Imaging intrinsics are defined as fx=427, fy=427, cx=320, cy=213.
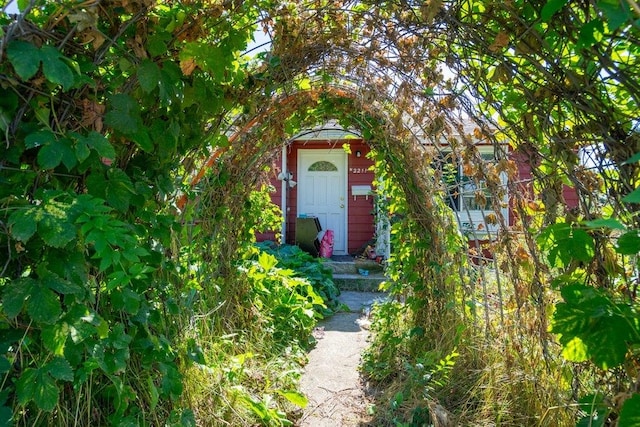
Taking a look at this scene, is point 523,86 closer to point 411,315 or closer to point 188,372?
point 188,372

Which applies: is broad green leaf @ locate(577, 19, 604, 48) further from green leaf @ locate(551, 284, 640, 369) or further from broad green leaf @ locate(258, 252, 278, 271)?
broad green leaf @ locate(258, 252, 278, 271)

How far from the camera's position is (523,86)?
1.58 meters

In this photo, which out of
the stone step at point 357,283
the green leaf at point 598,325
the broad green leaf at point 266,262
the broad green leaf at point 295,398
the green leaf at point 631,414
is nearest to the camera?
the green leaf at point 631,414

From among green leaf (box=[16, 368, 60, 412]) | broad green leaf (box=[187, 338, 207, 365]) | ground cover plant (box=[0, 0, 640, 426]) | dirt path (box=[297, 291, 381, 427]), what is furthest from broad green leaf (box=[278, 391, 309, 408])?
green leaf (box=[16, 368, 60, 412])

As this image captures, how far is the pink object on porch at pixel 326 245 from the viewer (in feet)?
26.8

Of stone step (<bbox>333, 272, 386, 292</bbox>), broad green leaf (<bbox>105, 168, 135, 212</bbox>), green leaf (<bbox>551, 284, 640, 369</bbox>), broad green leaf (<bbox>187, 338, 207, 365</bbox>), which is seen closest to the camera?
green leaf (<bbox>551, 284, 640, 369</bbox>)

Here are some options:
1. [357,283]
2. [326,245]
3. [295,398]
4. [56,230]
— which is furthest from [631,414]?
[326,245]

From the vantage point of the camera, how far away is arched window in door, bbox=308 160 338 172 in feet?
29.5

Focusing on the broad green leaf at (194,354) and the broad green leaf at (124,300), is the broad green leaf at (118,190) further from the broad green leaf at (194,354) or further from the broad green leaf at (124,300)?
the broad green leaf at (194,354)

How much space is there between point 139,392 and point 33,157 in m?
0.93

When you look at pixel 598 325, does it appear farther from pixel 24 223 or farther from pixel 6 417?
pixel 6 417

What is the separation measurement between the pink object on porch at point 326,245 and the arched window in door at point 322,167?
146 centimetres

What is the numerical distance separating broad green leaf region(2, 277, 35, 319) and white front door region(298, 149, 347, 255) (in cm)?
790

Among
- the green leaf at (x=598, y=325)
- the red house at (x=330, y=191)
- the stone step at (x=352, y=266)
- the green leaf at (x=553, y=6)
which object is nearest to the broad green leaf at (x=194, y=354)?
the green leaf at (x=598, y=325)
